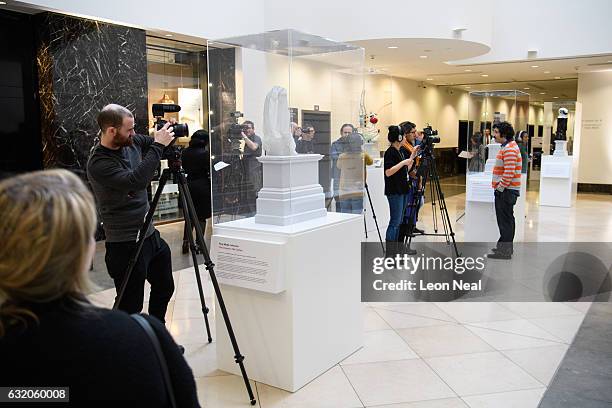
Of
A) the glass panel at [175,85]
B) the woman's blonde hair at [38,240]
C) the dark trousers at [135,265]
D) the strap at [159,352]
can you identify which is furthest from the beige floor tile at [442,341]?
the glass panel at [175,85]

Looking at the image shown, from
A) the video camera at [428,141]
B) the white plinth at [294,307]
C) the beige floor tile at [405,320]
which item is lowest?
the beige floor tile at [405,320]

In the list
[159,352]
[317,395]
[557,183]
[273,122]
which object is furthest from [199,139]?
[557,183]

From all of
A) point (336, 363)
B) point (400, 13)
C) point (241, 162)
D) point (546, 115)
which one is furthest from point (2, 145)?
point (546, 115)

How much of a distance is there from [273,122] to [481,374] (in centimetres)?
214

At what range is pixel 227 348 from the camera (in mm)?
3506

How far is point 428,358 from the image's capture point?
373 centimetres

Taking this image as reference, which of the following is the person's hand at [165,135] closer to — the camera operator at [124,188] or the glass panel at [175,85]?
the camera operator at [124,188]

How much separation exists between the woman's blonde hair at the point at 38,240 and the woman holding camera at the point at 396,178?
539 centimetres

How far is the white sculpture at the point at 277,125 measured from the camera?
10.9 ft

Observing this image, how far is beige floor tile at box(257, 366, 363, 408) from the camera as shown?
3090mm

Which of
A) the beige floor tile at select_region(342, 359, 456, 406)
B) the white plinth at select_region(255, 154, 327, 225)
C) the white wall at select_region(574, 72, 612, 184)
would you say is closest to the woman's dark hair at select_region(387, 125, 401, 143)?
the white plinth at select_region(255, 154, 327, 225)

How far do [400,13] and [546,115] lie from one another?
6226 mm

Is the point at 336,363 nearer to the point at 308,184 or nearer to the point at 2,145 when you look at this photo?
the point at 308,184
